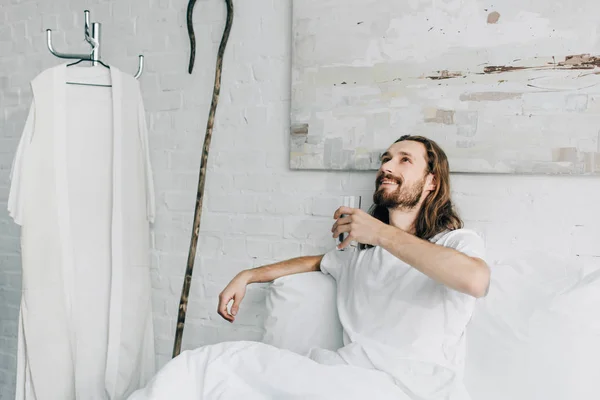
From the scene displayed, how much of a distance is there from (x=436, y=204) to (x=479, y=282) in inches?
17.2

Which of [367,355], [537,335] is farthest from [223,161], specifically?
[537,335]

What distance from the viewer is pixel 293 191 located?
7.70ft

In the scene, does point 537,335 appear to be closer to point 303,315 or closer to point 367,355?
point 367,355

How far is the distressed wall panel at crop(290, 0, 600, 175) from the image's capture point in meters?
1.84

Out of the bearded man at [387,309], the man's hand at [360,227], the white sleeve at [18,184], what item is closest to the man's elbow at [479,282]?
the bearded man at [387,309]

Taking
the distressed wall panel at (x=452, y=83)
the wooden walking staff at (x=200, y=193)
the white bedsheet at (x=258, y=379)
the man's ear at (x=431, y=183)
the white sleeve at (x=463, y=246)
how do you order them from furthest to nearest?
the wooden walking staff at (x=200, y=193)
the man's ear at (x=431, y=183)
the distressed wall panel at (x=452, y=83)
the white sleeve at (x=463, y=246)
the white bedsheet at (x=258, y=379)

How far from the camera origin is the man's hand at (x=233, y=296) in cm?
197

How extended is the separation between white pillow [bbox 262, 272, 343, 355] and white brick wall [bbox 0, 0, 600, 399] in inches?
11.5

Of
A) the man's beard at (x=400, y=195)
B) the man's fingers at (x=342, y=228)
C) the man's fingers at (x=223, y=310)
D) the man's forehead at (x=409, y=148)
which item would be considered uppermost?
the man's forehead at (x=409, y=148)

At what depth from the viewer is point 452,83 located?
6.57 feet

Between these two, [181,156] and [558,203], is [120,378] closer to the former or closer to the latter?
[181,156]

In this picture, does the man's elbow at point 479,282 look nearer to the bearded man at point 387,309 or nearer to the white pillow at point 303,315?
the bearded man at point 387,309

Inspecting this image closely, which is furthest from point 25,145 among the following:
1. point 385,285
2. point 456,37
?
point 456,37

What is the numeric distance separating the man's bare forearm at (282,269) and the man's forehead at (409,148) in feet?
1.70
